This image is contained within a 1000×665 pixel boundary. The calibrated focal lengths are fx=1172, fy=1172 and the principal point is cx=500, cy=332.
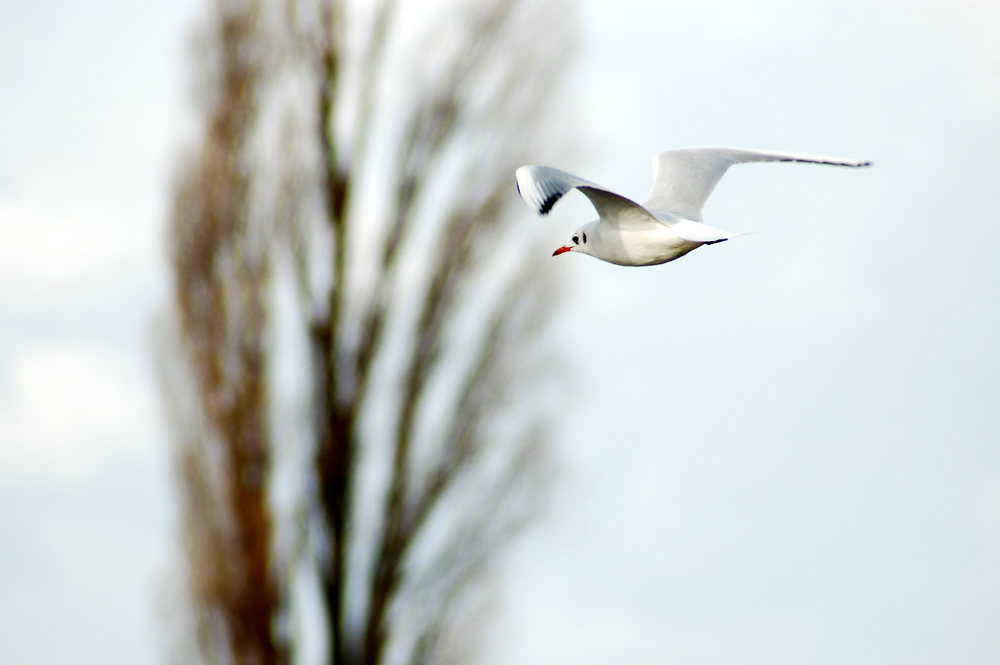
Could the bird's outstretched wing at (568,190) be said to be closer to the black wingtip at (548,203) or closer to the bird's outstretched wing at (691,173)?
the black wingtip at (548,203)

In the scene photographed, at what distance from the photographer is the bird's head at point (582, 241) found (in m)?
2.12

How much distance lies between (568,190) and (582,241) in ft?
→ 0.79

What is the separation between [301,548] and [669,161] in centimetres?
224

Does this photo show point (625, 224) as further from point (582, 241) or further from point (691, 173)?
point (691, 173)

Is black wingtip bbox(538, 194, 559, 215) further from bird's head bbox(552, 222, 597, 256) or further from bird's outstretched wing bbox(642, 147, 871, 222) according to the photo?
bird's outstretched wing bbox(642, 147, 871, 222)

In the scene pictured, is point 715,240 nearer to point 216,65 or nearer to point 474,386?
point 474,386

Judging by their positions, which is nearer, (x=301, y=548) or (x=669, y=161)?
(x=669, y=161)

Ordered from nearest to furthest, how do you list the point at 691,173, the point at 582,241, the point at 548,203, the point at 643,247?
1. the point at 548,203
2. the point at 643,247
3. the point at 582,241
4. the point at 691,173

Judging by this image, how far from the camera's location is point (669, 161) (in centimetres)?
275

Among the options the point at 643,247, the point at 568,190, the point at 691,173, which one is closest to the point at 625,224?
the point at 643,247

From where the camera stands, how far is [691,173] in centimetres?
268

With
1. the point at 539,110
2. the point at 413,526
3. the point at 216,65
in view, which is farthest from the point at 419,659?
the point at 216,65

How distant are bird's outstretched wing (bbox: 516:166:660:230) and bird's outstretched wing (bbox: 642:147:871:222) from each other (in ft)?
1.03

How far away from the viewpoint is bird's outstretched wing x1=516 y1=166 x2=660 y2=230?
6.18ft
